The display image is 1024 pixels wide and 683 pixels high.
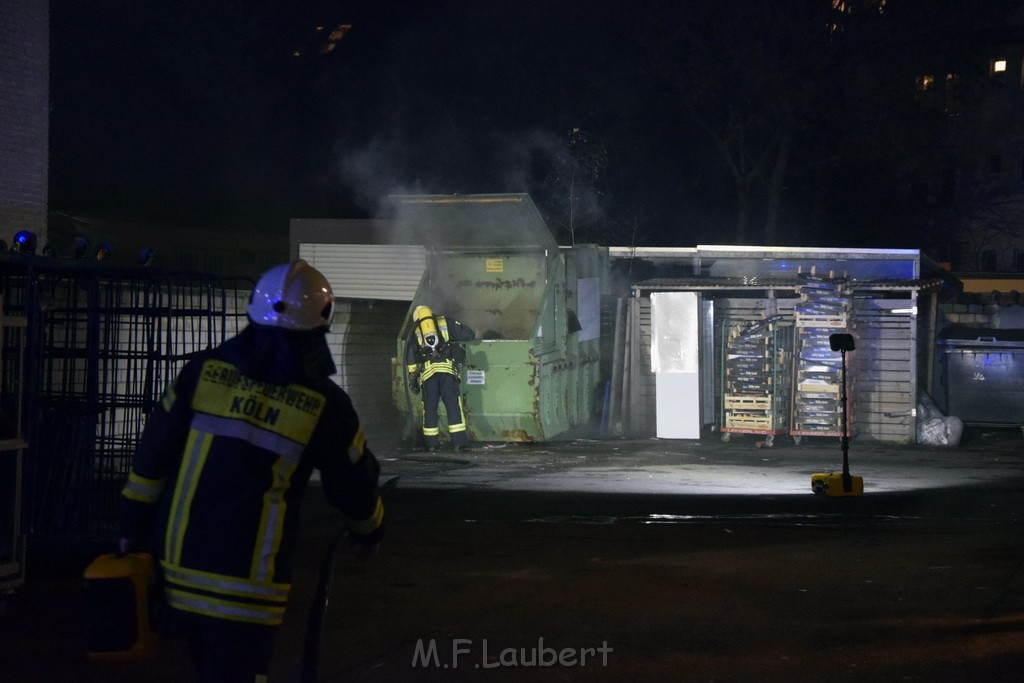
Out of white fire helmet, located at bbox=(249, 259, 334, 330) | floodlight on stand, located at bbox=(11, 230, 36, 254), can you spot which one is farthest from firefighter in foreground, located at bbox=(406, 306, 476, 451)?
white fire helmet, located at bbox=(249, 259, 334, 330)

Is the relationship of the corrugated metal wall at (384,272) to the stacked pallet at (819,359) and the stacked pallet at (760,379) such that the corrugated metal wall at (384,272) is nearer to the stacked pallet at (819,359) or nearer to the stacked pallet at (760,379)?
the stacked pallet at (760,379)

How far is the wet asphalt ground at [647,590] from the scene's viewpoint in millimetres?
5656

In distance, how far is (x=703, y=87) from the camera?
114ft

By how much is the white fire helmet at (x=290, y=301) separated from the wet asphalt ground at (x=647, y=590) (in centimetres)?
238

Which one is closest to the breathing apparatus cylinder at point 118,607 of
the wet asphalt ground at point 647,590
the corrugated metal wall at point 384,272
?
the wet asphalt ground at point 647,590

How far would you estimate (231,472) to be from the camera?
3.51 meters

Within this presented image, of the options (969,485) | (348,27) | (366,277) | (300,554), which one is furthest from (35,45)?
(348,27)

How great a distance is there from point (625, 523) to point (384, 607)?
3.07 m

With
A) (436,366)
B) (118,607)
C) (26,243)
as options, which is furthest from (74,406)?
→ (436,366)

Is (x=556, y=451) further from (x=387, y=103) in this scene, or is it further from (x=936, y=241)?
(x=936, y=241)

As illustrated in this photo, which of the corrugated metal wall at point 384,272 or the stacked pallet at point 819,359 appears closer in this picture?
the stacked pallet at point 819,359

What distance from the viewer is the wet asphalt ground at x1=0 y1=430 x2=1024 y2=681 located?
566 cm

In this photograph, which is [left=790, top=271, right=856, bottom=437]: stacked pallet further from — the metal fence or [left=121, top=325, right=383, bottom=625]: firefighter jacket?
[left=121, top=325, right=383, bottom=625]: firefighter jacket

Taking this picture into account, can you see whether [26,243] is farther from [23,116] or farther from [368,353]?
[368,353]
